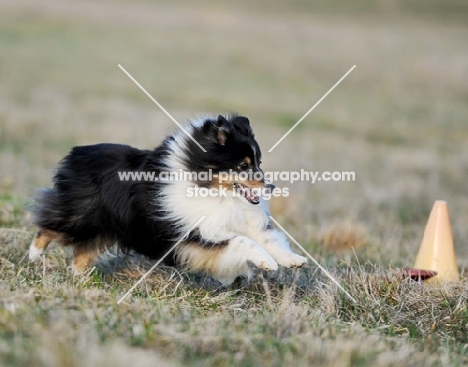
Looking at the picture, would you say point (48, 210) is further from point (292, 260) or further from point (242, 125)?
point (292, 260)

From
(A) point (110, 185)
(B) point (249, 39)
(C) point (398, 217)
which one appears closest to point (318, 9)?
(B) point (249, 39)

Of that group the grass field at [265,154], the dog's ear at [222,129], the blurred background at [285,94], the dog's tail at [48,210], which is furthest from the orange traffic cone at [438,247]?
the dog's tail at [48,210]

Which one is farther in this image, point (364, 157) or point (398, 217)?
point (364, 157)

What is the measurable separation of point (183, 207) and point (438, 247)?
2.81 m

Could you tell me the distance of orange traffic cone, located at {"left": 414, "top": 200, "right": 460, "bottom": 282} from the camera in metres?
6.71

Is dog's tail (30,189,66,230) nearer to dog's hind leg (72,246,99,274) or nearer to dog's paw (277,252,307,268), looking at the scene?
dog's hind leg (72,246,99,274)

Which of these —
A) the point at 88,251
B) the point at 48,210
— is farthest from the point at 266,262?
the point at 48,210

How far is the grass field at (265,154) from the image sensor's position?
13.5ft

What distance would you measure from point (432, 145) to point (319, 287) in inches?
510

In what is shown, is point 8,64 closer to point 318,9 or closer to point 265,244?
point 265,244

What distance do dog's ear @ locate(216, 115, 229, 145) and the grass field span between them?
1.23 m

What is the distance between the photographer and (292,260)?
18.1 ft

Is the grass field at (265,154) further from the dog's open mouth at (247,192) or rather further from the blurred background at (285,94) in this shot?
the dog's open mouth at (247,192)

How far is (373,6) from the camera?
4491 centimetres
